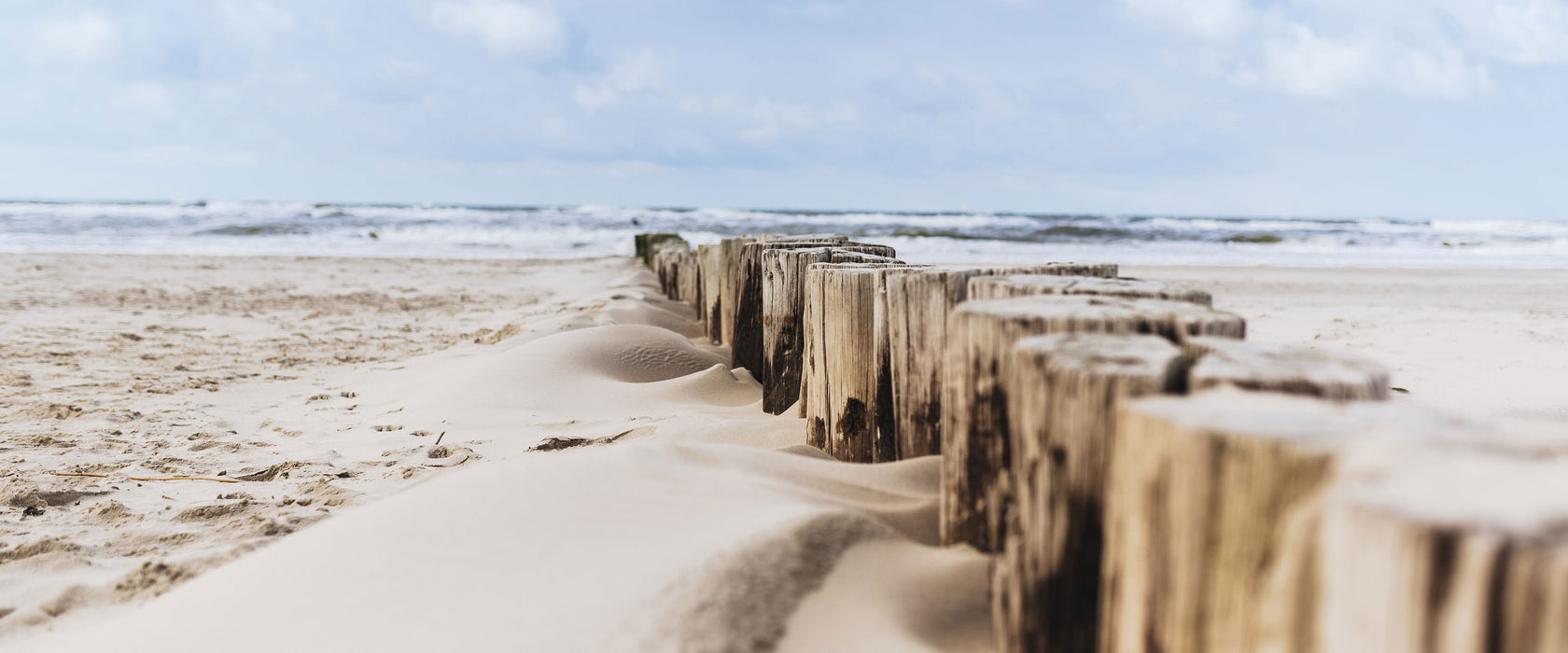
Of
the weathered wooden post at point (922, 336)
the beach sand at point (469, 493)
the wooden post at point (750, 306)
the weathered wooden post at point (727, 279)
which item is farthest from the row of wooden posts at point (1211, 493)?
the weathered wooden post at point (727, 279)

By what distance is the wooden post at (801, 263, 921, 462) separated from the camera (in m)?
2.21

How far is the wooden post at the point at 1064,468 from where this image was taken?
1062 mm

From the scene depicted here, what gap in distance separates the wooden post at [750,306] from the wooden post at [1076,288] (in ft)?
6.38

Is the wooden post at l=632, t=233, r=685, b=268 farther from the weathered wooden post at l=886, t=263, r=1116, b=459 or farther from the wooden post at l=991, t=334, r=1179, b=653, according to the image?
the wooden post at l=991, t=334, r=1179, b=653

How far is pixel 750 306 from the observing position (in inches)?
158

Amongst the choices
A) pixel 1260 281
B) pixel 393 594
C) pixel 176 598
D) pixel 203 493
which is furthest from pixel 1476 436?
pixel 1260 281

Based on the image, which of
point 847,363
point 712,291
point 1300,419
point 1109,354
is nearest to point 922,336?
point 847,363

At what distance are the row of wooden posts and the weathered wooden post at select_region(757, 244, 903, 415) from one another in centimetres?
121

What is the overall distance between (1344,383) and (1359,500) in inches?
13.9

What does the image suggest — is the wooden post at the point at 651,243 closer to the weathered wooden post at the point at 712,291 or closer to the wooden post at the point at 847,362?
the weathered wooden post at the point at 712,291

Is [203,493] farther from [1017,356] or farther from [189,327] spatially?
[189,327]

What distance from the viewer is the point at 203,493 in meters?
2.56

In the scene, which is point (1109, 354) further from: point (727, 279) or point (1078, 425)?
point (727, 279)

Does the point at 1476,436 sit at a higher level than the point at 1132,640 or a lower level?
higher
